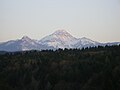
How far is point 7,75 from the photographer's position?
130 metres

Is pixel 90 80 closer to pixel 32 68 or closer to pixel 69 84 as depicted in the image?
pixel 69 84

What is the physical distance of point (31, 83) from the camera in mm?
118250

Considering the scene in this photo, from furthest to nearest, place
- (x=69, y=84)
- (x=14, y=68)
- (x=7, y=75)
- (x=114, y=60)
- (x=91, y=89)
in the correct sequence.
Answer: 1. (x=14, y=68)
2. (x=7, y=75)
3. (x=114, y=60)
4. (x=69, y=84)
5. (x=91, y=89)

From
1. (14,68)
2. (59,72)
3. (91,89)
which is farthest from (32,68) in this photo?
(91,89)

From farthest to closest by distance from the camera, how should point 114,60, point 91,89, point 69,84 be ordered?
point 114,60 → point 69,84 → point 91,89

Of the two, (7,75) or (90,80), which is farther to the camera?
(7,75)

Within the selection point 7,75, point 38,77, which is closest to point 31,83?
point 38,77

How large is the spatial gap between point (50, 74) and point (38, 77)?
8.64m

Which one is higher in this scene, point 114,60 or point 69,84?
point 114,60

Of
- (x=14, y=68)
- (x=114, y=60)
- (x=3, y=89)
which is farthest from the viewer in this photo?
(x=14, y=68)

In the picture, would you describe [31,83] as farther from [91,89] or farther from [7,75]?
[91,89]

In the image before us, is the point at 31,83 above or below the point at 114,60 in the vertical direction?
below

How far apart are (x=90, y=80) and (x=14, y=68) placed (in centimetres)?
4852

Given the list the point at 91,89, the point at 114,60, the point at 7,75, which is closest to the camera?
the point at 91,89
